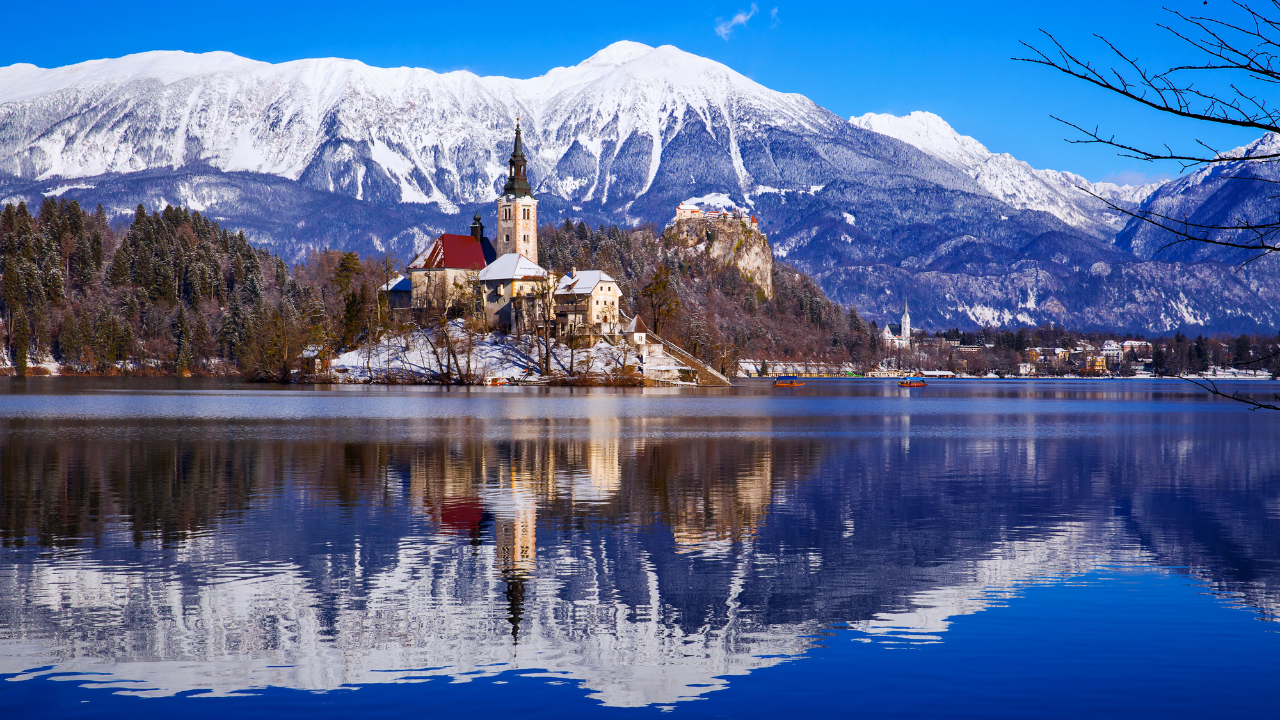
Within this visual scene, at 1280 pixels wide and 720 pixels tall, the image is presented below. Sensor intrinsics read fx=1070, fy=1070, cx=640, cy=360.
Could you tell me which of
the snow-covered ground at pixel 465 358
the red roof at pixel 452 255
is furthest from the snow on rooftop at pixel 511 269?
the snow-covered ground at pixel 465 358

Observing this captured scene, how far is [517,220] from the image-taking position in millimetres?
191000

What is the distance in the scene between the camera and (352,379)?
154500 millimetres

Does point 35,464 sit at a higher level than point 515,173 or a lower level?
lower

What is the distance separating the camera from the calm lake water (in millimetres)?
13477

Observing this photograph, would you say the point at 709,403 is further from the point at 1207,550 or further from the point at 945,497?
the point at 1207,550

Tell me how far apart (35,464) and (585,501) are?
21.9 meters

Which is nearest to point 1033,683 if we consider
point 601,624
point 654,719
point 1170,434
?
point 654,719

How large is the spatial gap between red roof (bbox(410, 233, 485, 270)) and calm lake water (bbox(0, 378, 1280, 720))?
13997cm

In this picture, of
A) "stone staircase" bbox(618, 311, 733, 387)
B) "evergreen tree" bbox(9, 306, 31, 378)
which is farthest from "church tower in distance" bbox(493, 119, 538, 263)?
"evergreen tree" bbox(9, 306, 31, 378)

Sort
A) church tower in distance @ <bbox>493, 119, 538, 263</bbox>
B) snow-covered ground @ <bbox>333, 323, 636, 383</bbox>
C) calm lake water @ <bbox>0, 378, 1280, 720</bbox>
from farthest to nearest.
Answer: church tower in distance @ <bbox>493, 119, 538, 263</bbox>, snow-covered ground @ <bbox>333, 323, 636, 383</bbox>, calm lake water @ <bbox>0, 378, 1280, 720</bbox>

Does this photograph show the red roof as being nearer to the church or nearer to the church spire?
the church

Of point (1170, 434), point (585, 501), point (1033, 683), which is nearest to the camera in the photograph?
point (1033, 683)

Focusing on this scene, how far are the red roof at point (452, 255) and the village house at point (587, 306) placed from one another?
17.4 metres

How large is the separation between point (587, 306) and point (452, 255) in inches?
1157
